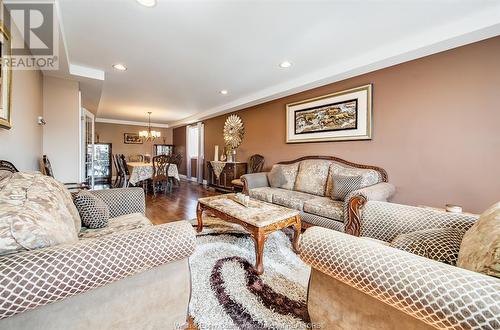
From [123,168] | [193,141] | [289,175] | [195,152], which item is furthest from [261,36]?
[193,141]

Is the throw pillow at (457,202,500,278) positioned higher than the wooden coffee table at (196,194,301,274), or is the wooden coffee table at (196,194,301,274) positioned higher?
the throw pillow at (457,202,500,278)

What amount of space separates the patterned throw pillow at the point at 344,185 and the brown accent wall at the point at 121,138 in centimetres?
786

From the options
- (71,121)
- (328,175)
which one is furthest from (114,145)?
(328,175)

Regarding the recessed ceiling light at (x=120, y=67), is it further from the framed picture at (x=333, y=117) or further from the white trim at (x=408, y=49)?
the framed picture at (x=333, y=117)

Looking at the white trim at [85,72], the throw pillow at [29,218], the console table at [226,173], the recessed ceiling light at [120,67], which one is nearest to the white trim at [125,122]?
the console table at [226,173]

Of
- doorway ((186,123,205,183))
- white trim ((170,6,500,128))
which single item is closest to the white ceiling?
white trim ((170,6,500,128))

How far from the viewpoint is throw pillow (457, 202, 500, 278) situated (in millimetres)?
631

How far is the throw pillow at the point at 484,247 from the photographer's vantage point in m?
0.63

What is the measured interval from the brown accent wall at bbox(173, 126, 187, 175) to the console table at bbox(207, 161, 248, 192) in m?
2.77

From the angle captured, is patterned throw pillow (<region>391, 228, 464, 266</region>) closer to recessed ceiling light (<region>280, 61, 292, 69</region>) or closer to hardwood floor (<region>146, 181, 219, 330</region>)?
recessed ceiling light (<region>280, 61, 292, 69</region>)

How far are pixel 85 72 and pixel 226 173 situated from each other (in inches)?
127

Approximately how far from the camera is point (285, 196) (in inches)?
118

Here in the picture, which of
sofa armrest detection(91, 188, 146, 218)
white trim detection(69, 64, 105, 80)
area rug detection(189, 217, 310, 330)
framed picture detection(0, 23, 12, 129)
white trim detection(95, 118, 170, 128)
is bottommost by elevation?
area rug detection(189, 217, 310, 330)

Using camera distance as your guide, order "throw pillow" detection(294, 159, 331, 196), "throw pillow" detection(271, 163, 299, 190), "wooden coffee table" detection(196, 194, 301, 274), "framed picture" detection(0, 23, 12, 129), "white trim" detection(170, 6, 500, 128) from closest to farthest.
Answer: "framed picture" detection(0, 23, 12, 129), "wooden coffee table" detection(196, 194, 301, 274), "white trim" detection(170, 6, 500, 128), "throw pillow" detection(294, 159, 331, 196), "throw pillow" detection(271, 163, 299, 190)
